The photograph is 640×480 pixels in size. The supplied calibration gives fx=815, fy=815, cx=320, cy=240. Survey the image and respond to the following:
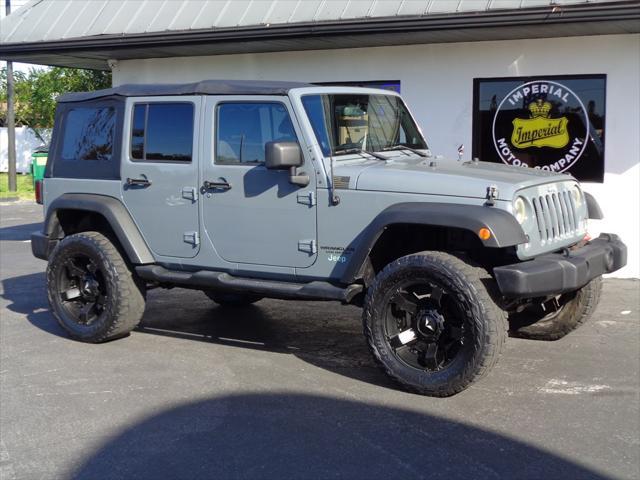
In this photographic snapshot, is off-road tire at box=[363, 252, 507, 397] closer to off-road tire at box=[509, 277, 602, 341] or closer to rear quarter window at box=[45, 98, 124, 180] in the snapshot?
off-road tire at box=[509, 277, 602, 341]

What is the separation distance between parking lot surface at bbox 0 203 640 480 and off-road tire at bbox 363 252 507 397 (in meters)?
0.16

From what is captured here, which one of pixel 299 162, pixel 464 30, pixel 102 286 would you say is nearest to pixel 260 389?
pixel 299 162

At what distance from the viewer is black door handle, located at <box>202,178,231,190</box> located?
618 centimetres

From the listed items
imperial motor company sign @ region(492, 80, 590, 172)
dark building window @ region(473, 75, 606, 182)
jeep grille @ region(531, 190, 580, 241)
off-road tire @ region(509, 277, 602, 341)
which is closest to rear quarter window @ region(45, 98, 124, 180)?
jeep grille @ region(531, 190, 580, 241)

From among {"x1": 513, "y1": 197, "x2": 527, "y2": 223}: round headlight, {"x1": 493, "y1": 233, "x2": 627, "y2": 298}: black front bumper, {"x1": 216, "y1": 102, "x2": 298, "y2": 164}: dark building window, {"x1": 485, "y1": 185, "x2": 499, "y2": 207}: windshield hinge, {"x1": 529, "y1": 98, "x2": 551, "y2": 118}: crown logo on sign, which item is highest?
{"x1": 529, "y1": 98, "x2": 551, "y2": 118}: crown logo on sign

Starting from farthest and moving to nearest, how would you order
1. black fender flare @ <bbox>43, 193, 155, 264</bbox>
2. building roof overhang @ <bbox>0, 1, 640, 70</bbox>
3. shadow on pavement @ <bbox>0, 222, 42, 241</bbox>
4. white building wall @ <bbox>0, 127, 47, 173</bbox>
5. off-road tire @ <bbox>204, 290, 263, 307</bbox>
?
white building wall @ <bbox>0, 127, 47, 173</bbox>, shadow on pavement @ <bbox>0, 222, 42, 241</bbox>, building roof overhang @ <bbox>0, 1, 640, 70</bbox>, off-road tire @ <bbox>204, 290, 263, 307</bbox>, black fender flare @ <bbox>43, 193, 155, 264</bbox>

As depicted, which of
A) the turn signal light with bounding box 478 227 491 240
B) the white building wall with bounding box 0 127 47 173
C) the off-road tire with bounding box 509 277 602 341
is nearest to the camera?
the turn signal light with bounding box 478 227 491 240

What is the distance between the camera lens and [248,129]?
20.3 ft

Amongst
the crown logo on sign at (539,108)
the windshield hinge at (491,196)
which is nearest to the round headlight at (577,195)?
the windshield hinge at (491,196)

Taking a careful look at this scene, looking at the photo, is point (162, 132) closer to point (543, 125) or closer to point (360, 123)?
point (360, 123)

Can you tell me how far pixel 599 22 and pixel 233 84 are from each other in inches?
180

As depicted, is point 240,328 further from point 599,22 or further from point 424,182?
point 599,22

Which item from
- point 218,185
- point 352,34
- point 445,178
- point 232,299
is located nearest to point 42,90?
point 352,34

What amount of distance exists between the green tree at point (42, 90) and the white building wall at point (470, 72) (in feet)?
57.8
